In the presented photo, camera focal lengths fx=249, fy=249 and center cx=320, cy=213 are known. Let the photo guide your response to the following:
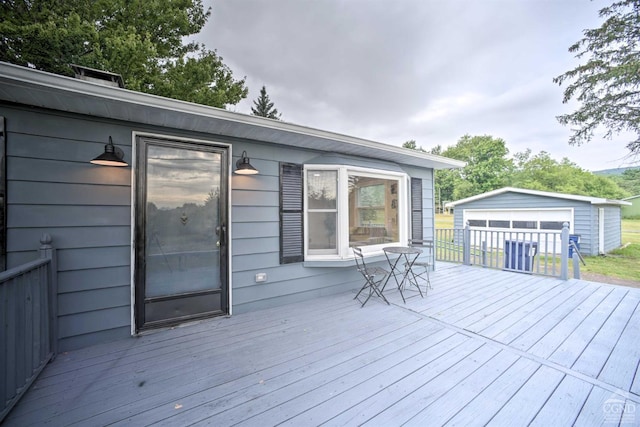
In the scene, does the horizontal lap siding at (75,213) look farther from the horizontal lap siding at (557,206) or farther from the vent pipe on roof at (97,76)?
the horizontal lap siding at (557,206)

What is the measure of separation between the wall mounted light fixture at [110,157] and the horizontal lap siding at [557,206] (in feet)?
39.1

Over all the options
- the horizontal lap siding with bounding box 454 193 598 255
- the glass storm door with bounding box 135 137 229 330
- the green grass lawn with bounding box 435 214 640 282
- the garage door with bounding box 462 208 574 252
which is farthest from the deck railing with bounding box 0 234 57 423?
the horizontal lap siding with bounding box 454 193 598 255

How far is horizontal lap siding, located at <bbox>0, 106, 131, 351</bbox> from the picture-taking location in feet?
6.89

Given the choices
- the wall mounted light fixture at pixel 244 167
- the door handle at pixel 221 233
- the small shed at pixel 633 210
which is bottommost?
the door handle at pixel 221 233

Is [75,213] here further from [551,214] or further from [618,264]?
[551,214]

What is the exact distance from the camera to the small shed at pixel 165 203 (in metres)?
2.12

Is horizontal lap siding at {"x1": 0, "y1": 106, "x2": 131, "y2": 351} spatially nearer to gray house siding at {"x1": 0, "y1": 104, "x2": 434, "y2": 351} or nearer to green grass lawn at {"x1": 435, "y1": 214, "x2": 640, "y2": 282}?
gray house siding at {"x1": 0, "y1": 104, "x2": 434, "y2": 351}

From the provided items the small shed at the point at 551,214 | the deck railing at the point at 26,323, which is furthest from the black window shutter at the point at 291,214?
the small shed at the point at 551,214

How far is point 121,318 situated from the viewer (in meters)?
2.48

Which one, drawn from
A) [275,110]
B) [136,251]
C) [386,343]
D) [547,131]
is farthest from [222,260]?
[547,131]

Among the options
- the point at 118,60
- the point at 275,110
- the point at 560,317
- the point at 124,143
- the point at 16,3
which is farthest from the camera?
the point at 275,110

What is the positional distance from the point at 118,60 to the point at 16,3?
2.45 metres

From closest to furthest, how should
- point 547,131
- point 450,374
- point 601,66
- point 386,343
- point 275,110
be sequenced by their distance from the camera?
point 450,374
point 386,343
point 601,66
point 547,131
point 275,110

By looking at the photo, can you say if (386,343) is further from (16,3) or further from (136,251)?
(16,3)
